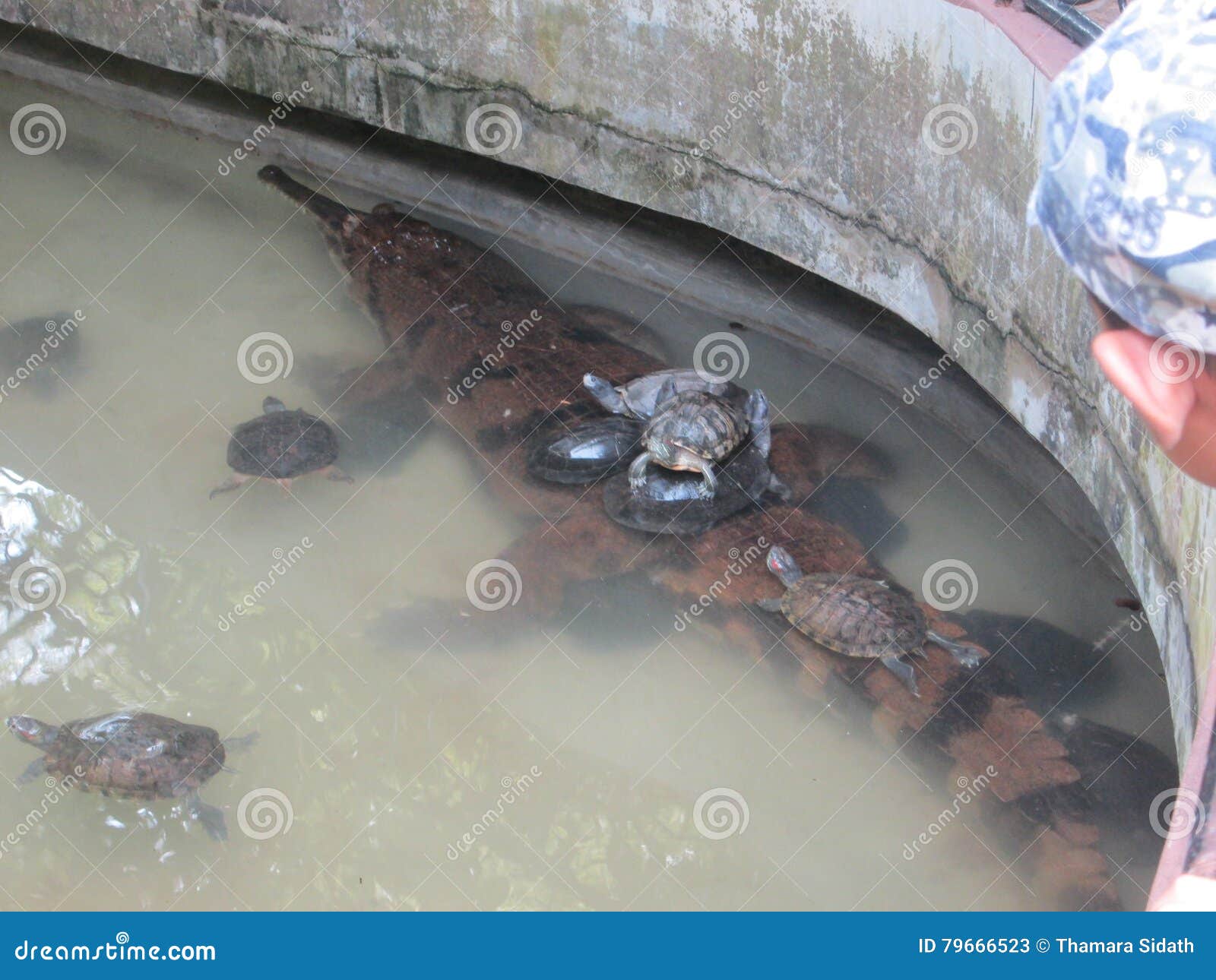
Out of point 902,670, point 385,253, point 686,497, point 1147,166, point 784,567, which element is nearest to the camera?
point 1147,166

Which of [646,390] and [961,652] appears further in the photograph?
[646,390]

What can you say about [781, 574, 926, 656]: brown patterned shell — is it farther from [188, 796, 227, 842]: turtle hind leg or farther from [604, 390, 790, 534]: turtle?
[188, 796, 227, 842]: turtle hind leg

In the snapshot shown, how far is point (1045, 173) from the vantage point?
0.91 meters

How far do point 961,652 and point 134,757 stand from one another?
10.0 feet

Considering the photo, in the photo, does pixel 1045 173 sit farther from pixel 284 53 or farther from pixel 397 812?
pixel 284 53

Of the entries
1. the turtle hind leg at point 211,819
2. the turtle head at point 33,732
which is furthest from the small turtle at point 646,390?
the turtle head at point 33,732

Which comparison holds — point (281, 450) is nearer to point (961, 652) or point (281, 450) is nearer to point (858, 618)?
point (858, 618)

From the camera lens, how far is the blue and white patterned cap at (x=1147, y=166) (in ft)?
2.61

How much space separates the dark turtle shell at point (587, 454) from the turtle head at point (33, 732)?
222cm

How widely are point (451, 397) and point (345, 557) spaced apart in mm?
1053

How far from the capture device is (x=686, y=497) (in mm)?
4961

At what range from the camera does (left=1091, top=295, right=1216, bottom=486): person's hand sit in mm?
869

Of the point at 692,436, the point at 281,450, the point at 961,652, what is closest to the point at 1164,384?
the point at 961,652

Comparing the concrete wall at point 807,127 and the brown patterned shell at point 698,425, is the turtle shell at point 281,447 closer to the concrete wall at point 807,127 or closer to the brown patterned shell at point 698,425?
the brown patterned shell at point 698,425
